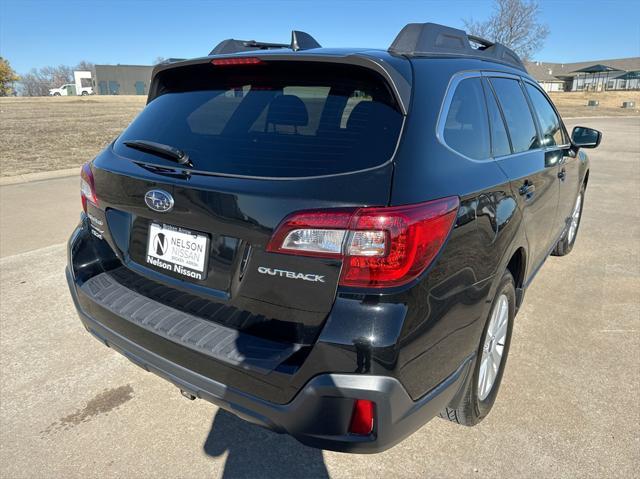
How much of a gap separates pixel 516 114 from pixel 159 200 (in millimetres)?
2246

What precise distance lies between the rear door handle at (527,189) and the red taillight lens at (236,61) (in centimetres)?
152

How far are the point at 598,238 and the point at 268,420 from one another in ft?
17.7

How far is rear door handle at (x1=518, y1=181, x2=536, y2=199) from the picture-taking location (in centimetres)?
262

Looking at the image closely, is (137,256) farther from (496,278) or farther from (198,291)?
(496,278)

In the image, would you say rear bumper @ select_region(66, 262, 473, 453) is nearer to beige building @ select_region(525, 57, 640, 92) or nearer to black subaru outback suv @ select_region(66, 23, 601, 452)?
black subaru outback suv @ select_region(66, 23, 601, 452)

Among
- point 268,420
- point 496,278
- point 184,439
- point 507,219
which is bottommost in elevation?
point 184,439

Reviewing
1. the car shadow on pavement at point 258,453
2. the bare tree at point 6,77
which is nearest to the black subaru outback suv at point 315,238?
the car shadow on pavement at point 258,453

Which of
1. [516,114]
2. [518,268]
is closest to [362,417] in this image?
[518,268]

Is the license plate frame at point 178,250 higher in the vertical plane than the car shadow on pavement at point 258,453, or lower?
higher

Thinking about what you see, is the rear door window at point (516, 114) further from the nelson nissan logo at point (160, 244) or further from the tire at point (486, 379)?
the nelson nissan logo at point (160, 244)

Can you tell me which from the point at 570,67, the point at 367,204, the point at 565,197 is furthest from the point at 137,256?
the point at 570,67

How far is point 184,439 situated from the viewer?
7.79ft

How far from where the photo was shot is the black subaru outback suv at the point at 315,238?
64.6 inches

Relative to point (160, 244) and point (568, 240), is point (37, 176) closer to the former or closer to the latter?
point (160, 244)
